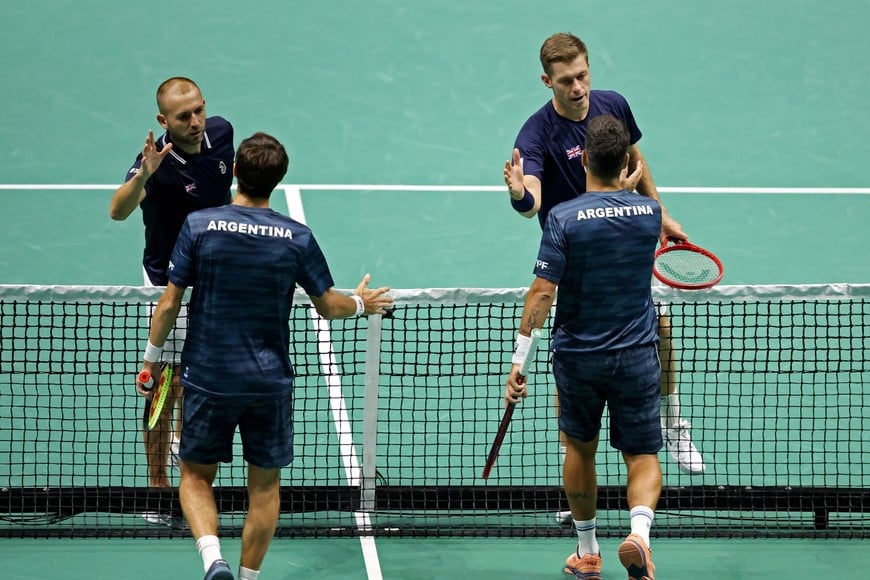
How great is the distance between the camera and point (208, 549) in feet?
19.6

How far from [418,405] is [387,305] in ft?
7.27

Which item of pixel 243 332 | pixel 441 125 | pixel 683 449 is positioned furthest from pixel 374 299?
pixel 441 125

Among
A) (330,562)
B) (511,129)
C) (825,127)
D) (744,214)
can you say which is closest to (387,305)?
(330,562)

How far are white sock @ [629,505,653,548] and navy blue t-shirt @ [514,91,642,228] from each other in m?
2.06

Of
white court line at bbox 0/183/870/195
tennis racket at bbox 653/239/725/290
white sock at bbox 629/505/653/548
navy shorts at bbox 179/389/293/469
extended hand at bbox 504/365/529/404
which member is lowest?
white sock at bbox 629/505/653/548

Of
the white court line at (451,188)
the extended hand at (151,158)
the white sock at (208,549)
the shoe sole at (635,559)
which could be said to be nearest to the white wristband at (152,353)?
the white sock at (208,549)

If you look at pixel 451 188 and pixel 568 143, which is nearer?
pixel 568 143

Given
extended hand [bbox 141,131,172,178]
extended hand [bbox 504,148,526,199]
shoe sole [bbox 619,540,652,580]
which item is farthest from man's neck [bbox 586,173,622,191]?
extended hand [bbox 141,131,172,178]

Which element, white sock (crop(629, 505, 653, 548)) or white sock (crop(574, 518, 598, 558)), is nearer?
white sock (crop(629, 505, 653, 548))

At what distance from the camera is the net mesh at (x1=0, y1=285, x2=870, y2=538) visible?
719 cm

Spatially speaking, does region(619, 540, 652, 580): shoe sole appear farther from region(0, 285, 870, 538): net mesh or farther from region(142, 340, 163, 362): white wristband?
region(142, 340, 163, 362): white wristband

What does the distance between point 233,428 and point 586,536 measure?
1.87 m

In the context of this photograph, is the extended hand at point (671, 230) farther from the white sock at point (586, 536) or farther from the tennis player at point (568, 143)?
the white sock at point (586, 536)

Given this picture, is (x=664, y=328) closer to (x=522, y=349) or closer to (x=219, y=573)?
(x=522, y=349)
